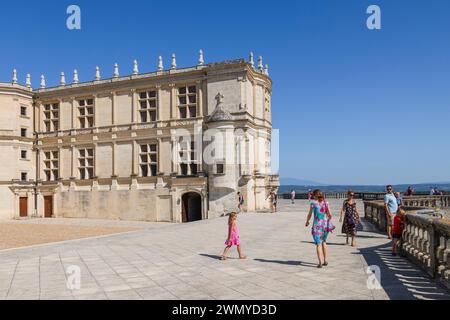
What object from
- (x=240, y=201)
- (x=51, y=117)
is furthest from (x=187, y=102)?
(x=51, y=117)

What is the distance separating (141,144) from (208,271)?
1051 inches

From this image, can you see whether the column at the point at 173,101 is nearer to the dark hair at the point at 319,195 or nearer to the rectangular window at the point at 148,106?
the rectangular window at the point at 148,106

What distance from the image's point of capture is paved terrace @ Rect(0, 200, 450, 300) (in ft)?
25.3

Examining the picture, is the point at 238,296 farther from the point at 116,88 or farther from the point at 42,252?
the point at 116,88

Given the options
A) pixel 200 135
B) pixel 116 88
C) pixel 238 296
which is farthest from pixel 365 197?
pixel 238 296

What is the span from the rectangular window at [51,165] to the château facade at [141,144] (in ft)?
0.33

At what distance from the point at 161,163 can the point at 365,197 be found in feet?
66.3

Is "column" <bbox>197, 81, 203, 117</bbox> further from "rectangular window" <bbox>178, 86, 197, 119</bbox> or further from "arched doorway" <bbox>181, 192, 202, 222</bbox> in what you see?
"arched doorway" <bbox>181, 192, 202, 222</bbox>

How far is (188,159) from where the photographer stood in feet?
109

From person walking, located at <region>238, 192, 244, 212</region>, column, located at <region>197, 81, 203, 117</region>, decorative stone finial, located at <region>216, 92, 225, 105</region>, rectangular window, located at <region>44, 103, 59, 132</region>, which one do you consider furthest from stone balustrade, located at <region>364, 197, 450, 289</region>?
rectangular window, located at <region>44, 103, 59, 132</region>

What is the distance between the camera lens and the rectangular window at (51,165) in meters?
39.3

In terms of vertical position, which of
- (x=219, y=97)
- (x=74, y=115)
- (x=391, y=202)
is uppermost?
(x=219, y=97)

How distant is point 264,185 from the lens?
3328 centimetres
